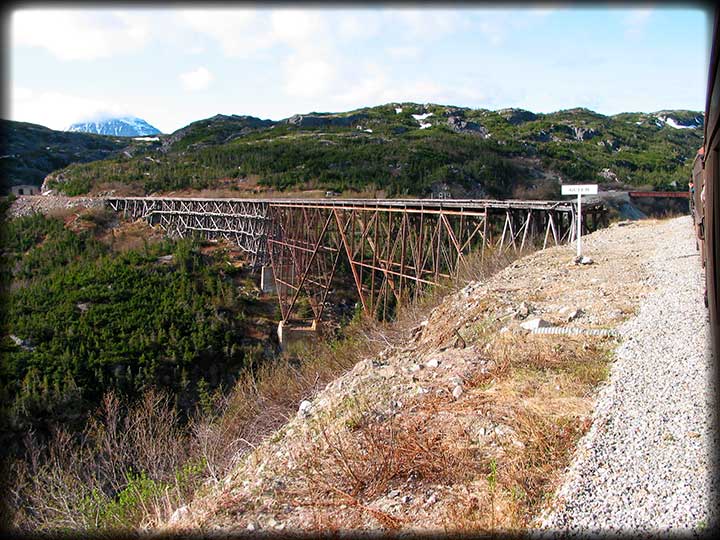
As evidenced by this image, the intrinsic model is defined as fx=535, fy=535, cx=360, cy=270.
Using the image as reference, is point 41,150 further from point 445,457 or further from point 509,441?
point 509,441

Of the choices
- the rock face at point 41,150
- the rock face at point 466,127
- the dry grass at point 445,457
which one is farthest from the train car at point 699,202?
the rock face at point 41,150

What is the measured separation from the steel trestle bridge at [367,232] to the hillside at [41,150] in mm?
42039

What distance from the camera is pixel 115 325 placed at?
2286 cm

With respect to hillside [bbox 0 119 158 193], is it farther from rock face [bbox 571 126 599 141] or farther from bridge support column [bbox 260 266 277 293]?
rock face [bbox 571 126 599 141]

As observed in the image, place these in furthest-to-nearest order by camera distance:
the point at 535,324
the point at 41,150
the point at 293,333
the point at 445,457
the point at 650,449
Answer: the point at 41,150 < the point at 293,333 < the point at 535,324 < the point at 445,457 < the point at 650,449

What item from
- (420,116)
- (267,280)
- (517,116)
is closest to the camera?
(267,280)

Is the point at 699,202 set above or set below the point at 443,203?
below

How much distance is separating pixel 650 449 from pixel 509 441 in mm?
787

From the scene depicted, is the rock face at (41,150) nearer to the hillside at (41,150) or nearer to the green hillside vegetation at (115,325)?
the hillside at (41,150)

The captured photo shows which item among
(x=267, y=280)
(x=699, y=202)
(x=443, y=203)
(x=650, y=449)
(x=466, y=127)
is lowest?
(x=267, y=280)

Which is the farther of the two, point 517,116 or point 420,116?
point 420,116

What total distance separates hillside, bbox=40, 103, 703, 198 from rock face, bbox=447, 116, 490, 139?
0.22m

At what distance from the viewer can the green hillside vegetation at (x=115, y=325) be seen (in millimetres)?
18422

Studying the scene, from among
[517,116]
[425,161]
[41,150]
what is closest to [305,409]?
[425,161]
